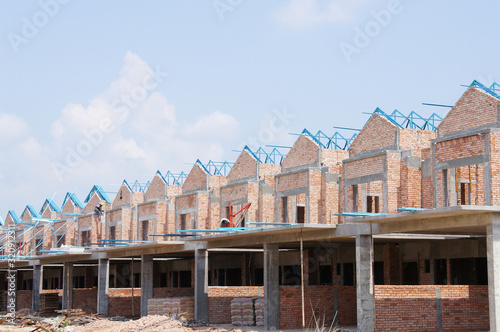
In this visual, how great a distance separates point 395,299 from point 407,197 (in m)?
3.57

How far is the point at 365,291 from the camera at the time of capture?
2128 centimetres

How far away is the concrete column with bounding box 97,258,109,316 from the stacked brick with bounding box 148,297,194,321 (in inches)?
274

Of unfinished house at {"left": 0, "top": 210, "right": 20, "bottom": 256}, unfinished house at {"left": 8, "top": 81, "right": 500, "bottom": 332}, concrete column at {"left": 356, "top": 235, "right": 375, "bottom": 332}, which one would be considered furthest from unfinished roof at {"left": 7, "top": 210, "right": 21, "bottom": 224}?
concrete column at {"left": 356, "top": 235, "right": 375, "bottom": 332}

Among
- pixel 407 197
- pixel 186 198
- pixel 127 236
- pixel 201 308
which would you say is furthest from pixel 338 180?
pixel 127 236

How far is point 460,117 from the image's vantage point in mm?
22938

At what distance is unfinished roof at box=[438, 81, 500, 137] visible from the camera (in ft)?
71.5

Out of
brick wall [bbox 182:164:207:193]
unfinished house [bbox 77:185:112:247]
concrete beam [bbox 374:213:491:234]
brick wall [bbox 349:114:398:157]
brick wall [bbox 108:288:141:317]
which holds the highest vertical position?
brick wall [bbox 349:114:398:157]

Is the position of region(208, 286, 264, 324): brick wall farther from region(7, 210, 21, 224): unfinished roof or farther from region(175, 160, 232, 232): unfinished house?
region(7, 210, 21, 224): unfinished roof

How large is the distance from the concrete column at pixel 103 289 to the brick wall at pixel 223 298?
8642 millimetres

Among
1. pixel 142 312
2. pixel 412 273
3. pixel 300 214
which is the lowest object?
pixel 142 312

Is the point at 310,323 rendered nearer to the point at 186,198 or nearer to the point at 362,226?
the point at 362,226

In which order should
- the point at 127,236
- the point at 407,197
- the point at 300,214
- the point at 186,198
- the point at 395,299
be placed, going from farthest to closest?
the point at 127,236 → the point at 186,198 → the point at 300,214 → the point at 407,197 → the point at 395,299

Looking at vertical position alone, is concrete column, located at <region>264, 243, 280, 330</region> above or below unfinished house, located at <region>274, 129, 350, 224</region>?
below

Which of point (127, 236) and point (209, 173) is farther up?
point (209, 173)
